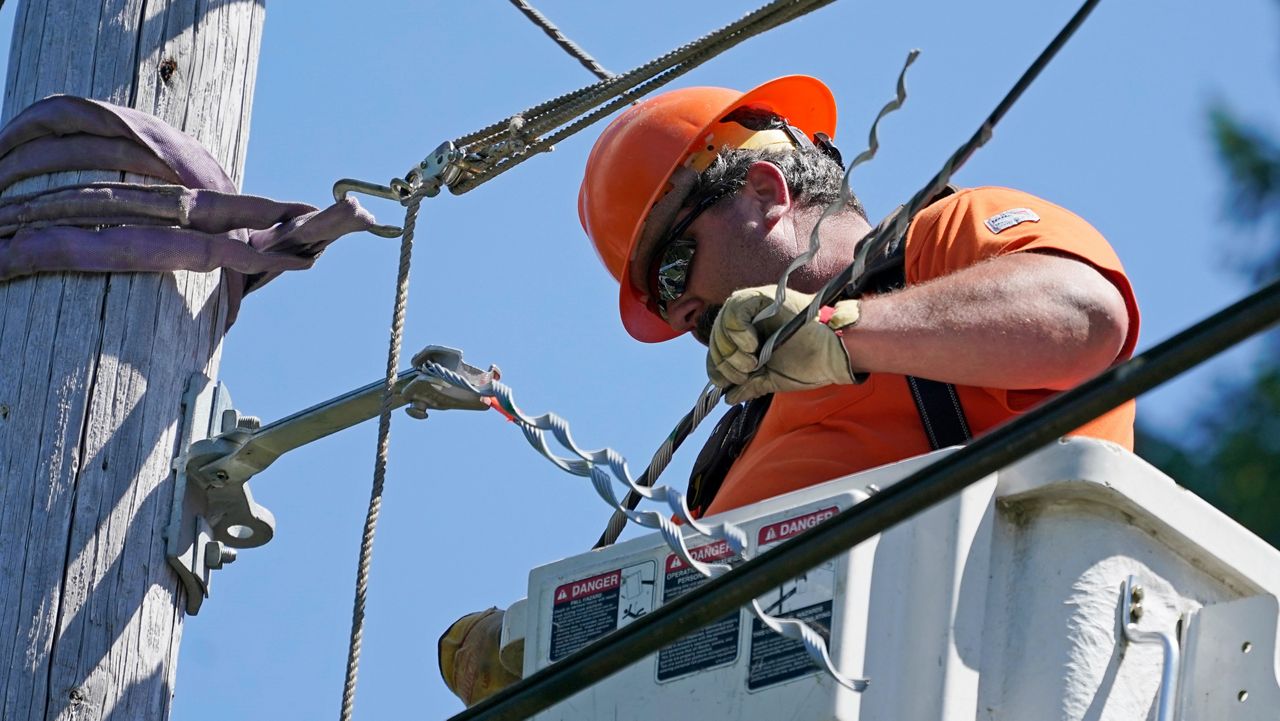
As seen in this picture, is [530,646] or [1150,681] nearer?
[1150,681]

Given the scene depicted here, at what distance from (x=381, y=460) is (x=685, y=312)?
730 millimetres

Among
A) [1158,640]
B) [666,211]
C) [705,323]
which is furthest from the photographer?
[666,211]

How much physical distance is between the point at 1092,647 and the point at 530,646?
906mm

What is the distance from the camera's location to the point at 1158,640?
274 centimetres

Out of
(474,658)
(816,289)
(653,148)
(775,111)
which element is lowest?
(474,658)

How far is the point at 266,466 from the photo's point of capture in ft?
12.5

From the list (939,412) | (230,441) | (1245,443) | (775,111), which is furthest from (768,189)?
(1245,443)

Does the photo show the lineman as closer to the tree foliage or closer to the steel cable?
the steel cable

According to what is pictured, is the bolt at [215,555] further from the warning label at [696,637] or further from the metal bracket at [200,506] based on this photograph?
the warning label at [696,637]

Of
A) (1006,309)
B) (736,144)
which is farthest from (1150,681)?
(736,144)

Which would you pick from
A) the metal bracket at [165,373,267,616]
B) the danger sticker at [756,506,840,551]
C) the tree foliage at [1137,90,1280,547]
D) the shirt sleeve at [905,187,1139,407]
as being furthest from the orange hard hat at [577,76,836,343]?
the tree foliage at [1137,90,1280,547]

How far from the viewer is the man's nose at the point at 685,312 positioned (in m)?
4.00

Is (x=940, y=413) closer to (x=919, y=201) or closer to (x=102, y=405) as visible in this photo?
(x=919, y=201)

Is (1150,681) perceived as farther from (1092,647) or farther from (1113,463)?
(1113,463)
